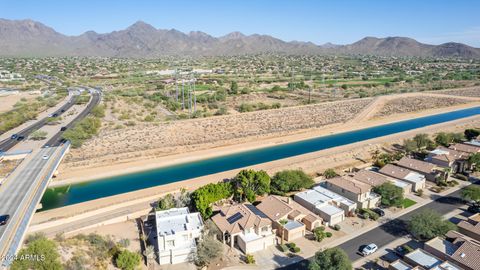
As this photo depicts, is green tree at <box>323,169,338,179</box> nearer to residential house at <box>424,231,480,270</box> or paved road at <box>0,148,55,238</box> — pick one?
residential house at <box>424,231,480,270</box>

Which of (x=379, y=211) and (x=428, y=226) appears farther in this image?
(x=379, y=211)

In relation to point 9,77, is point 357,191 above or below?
below

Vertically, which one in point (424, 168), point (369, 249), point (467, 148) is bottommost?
point (369, 249)

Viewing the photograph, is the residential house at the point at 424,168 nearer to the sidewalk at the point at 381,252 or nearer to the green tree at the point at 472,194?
the green tree at the point at 472,194

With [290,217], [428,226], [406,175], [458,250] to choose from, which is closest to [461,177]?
[406,175]

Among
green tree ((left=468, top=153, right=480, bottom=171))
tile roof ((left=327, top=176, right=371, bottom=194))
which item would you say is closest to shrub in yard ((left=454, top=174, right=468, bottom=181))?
green tree ((left=468, top=153, right=480, bottom=171))

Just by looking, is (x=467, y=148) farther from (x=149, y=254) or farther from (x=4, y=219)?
(x=4, y=219)
